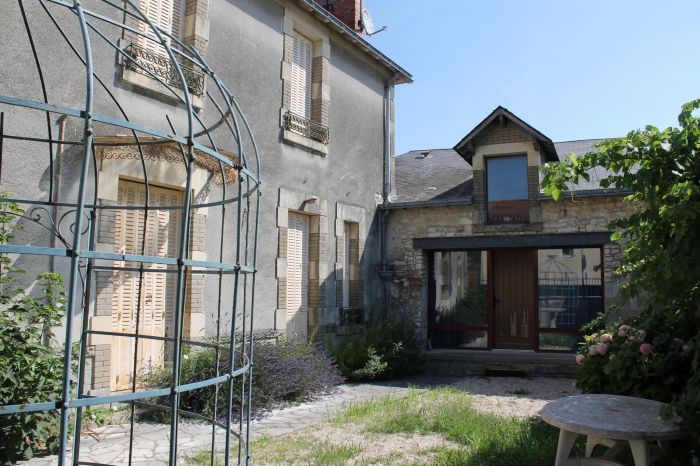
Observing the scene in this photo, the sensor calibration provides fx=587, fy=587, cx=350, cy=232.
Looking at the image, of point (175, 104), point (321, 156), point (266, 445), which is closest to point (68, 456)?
point (266, 445)

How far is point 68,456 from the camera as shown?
16.5ft

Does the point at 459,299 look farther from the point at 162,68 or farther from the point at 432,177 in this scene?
the point at 162,68

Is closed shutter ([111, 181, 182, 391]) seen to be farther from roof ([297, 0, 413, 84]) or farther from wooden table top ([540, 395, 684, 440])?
wooden table top ([540, 395, 684, 440])

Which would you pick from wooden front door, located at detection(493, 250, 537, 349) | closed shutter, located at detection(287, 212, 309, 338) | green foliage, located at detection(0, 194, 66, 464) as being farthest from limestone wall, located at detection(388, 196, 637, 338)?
green foliage, located at detection(0, 194, 66, 464)

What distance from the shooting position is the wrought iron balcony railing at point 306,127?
29.8 feet

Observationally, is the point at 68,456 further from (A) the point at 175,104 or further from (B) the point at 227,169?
(A) the point at 175,104

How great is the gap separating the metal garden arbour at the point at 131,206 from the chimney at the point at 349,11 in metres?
5.47

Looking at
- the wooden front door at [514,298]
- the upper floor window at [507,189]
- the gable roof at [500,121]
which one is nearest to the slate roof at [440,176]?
the upper floor window at [507,189]

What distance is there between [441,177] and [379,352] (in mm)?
4579

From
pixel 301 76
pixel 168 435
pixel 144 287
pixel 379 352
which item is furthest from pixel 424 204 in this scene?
pixel 168 435

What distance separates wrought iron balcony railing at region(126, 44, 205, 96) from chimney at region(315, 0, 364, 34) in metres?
5.85

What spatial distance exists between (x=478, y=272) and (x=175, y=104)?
22.4 feet

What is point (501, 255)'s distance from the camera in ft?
37.8

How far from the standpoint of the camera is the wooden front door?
11199 millimetres
